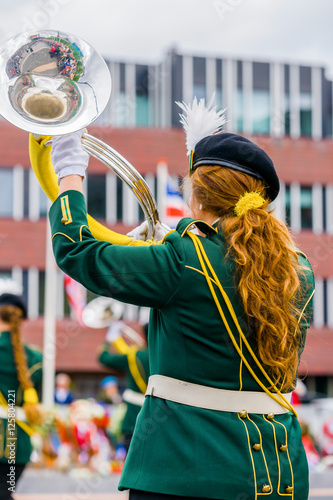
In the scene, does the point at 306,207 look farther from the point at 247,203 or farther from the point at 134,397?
the point at 247,203

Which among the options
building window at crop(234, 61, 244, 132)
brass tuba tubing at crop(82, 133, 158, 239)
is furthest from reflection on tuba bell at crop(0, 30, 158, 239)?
building window at crop(234, 61, 244, 132)

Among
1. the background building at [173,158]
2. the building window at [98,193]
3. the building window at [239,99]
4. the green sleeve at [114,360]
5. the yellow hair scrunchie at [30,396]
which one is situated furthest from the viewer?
the building window at [239,99]

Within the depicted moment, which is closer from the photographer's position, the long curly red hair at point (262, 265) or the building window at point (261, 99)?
the long curly red hair at point (262, 265)

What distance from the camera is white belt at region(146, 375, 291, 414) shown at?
7.30 ft

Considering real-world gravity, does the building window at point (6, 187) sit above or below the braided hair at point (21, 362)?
above

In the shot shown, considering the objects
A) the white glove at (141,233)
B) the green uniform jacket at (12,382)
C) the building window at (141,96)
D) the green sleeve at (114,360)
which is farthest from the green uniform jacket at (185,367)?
the building window at (141,96)

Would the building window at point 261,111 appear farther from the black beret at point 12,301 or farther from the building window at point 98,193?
the black beret at point 12,301

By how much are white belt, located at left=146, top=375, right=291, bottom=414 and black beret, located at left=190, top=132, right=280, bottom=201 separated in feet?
2.24

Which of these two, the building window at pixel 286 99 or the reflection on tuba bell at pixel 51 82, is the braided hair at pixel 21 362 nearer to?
the reflection on tuba bell at pixel 51 82

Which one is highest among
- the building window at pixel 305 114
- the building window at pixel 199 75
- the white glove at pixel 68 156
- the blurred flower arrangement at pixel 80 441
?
the building window at pixel 199 75

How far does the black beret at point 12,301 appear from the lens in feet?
18.9

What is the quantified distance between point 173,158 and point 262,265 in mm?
26261

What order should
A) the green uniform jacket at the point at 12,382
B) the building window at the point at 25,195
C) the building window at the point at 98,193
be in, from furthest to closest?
the building window at the point at 98,193
the building window at the point at 25,195
the green uniform jacket at the point at 12,382

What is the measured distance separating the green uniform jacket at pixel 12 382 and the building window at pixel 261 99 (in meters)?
24.2
